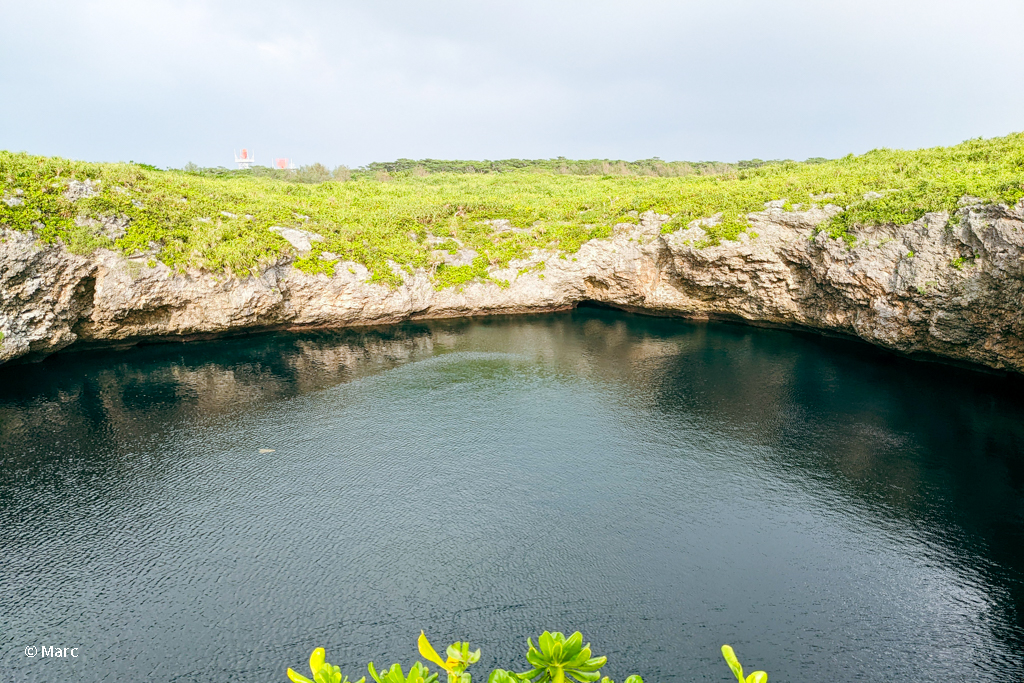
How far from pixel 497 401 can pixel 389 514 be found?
5.81 m

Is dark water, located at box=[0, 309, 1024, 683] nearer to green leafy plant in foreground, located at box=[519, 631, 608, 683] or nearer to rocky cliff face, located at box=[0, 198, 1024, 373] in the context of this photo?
rocky cliff face, located at box=[0, 198, 1024, 373]

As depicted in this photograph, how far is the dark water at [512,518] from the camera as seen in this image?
25.9 ft

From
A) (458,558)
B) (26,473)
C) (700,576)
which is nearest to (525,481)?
(458,558)

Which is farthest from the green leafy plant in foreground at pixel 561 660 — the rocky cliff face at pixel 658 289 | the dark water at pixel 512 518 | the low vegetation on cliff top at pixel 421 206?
the low vegetation on cliff top at pixel 421 206

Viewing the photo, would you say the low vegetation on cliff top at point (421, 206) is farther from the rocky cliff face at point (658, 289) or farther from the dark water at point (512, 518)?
the dark water at point (512, 518)

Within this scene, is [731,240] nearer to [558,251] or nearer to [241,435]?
[558,251]

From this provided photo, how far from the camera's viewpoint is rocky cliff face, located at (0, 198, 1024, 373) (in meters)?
15.9

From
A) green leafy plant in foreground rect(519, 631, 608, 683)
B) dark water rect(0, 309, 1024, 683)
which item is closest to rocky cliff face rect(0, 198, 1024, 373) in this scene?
dark water rect(0, 309, 1024, 683)

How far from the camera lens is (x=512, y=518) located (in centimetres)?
1055

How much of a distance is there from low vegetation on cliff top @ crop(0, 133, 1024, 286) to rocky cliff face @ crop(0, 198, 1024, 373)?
61 cm

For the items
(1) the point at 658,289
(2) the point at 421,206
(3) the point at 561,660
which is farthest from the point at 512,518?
(2) the point at 421,206

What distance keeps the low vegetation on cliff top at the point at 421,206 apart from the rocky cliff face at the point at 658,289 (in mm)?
609

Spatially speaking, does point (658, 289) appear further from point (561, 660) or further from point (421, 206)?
point (561, 660)

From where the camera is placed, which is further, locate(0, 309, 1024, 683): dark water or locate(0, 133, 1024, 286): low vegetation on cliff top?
Answer: locate(0, 133, 1024, 286): low vegetation on cliff top
